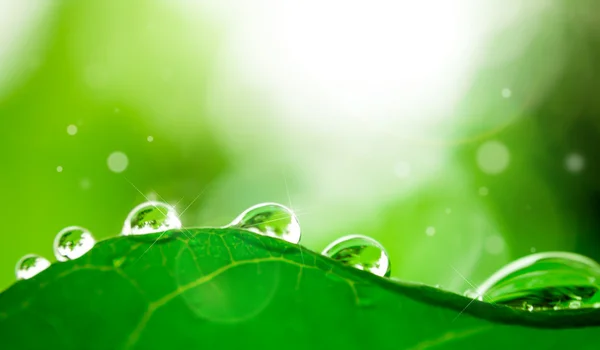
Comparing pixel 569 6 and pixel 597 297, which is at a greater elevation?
Result: pixel 569 6

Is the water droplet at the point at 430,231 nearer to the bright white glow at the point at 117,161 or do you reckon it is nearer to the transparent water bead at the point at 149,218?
the bright white glow at the point at 117,161

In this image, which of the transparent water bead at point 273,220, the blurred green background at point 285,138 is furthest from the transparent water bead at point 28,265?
the blurred green background at point 285,138

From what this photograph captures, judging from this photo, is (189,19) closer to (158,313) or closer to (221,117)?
(221,117)

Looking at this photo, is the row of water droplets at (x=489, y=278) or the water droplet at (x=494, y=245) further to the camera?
the water droplet at (x=494, y=245)

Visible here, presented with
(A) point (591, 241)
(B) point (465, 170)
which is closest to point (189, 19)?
(B) point (465, 170)

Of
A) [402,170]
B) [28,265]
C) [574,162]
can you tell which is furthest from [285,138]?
[28,265]
